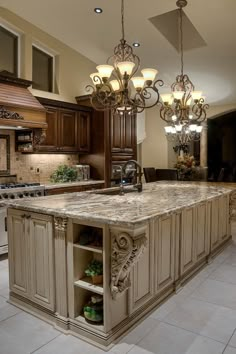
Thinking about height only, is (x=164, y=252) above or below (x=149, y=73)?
below

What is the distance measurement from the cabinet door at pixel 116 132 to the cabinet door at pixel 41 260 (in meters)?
3.83

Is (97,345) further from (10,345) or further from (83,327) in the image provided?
(10,345)

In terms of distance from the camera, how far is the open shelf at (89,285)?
2.28 meters

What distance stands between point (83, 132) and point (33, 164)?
3.98 ft

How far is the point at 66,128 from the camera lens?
579 centimetres

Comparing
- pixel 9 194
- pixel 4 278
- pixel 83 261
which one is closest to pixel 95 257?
pixel 83 261

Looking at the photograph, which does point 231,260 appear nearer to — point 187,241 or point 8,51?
point 187,241

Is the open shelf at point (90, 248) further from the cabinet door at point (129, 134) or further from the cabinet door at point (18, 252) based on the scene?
the cabinet door at point (129, 134)

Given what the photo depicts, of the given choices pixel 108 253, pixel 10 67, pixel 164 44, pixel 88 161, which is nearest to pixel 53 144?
pixel 88 161

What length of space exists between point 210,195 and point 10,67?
408cm

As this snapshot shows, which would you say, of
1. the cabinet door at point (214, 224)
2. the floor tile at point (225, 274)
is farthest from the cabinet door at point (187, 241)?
the cabinet door at point (214, 224)

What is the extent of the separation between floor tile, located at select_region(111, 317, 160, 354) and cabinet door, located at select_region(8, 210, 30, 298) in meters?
0.97

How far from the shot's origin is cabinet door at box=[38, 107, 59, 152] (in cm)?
540

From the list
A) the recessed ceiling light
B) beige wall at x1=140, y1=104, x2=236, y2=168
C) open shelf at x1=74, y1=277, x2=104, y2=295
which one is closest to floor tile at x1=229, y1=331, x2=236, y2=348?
open shelf at x1=74, y1=277, x2=104, y2=295
